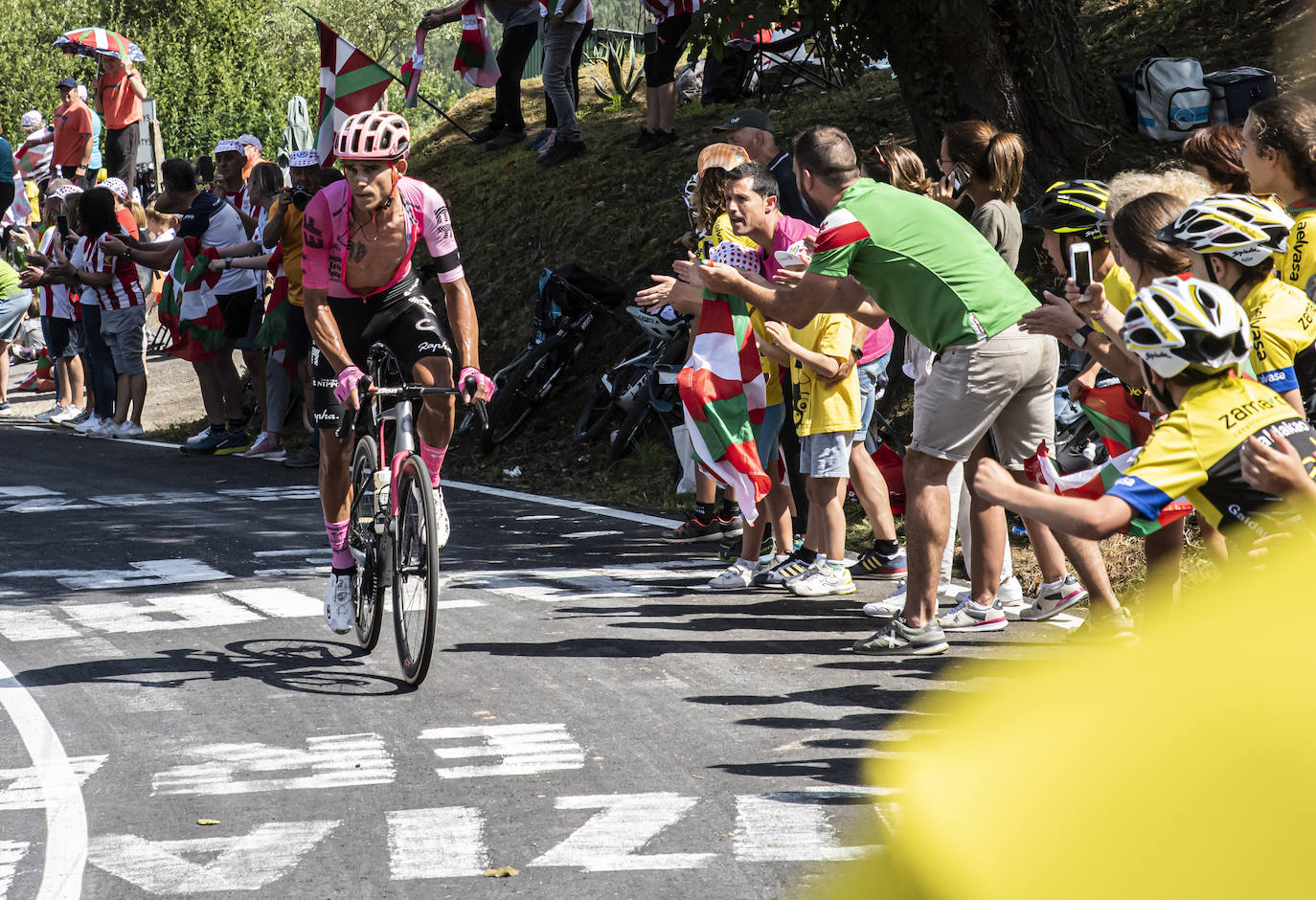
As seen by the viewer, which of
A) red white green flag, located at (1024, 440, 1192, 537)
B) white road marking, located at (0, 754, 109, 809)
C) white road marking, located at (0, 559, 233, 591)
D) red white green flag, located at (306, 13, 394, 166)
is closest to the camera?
red white green flag, located at (1024, 440, 1192, 537)

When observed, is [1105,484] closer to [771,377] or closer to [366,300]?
[366,300]

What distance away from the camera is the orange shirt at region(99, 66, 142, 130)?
2127cm

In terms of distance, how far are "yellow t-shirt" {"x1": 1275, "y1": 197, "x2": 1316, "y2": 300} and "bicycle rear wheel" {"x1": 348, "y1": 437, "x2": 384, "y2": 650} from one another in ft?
12.2

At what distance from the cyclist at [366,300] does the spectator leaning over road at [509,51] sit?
10.9 meters

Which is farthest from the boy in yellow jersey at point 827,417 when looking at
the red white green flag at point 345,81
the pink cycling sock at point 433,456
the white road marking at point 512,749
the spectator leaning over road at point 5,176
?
the spectator leaning over road at point 5,176

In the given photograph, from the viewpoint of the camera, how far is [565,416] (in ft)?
44.2

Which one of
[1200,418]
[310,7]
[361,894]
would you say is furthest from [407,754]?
[310,7]

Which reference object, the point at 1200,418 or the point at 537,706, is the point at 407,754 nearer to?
the point at 537,706

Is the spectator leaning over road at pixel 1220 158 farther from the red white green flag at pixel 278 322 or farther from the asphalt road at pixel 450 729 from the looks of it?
the red white green flag at pixel 278 322

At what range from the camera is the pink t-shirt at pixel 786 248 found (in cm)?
793

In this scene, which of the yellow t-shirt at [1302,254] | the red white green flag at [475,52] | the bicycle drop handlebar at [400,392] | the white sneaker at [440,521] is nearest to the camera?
the yellow t-shirt at [1302,254]

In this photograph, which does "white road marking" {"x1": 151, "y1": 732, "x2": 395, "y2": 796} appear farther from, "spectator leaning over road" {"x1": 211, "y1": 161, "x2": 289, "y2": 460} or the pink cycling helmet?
"spectator leaning over road" {"x1": 211, "y1": 161, "x2": 289, "y2": 460}

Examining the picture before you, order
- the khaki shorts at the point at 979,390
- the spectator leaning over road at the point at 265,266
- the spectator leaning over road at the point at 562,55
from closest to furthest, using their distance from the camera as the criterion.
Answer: the khaki shorts at the point at 979,390
the spectator leaning over road at the point at 265,266
the spectator leaning over road at the point at 562,55

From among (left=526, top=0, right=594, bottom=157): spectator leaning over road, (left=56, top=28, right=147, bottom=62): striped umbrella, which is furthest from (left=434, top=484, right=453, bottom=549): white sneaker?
(left=56, top=28, right=147, bottom=62): striped umbrella
